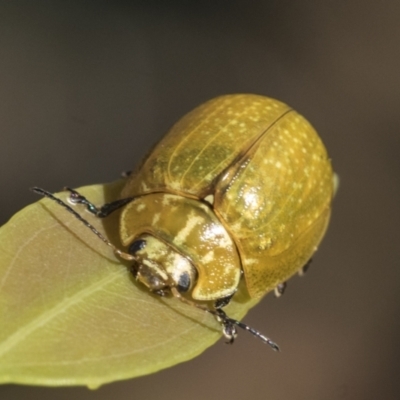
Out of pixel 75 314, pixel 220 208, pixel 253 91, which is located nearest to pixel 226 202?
pixel 220 208

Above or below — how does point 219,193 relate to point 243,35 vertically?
below

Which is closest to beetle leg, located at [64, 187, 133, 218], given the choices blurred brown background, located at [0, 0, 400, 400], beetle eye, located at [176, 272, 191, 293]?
beetle eye, located at [176, 272, 191, 293]

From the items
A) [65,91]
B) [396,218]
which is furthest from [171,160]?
[396,218]

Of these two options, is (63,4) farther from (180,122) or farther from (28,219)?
(28,219)

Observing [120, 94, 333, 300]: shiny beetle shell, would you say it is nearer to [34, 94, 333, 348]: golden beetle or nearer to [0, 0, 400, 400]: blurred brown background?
[34, 94, 333, 348]: golden beetle

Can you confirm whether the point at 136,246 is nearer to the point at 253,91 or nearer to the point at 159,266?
the point at 159,266

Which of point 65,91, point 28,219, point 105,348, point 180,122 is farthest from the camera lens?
point 65,91

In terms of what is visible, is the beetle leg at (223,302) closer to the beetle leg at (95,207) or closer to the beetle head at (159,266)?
the beetle head at (159,266)
